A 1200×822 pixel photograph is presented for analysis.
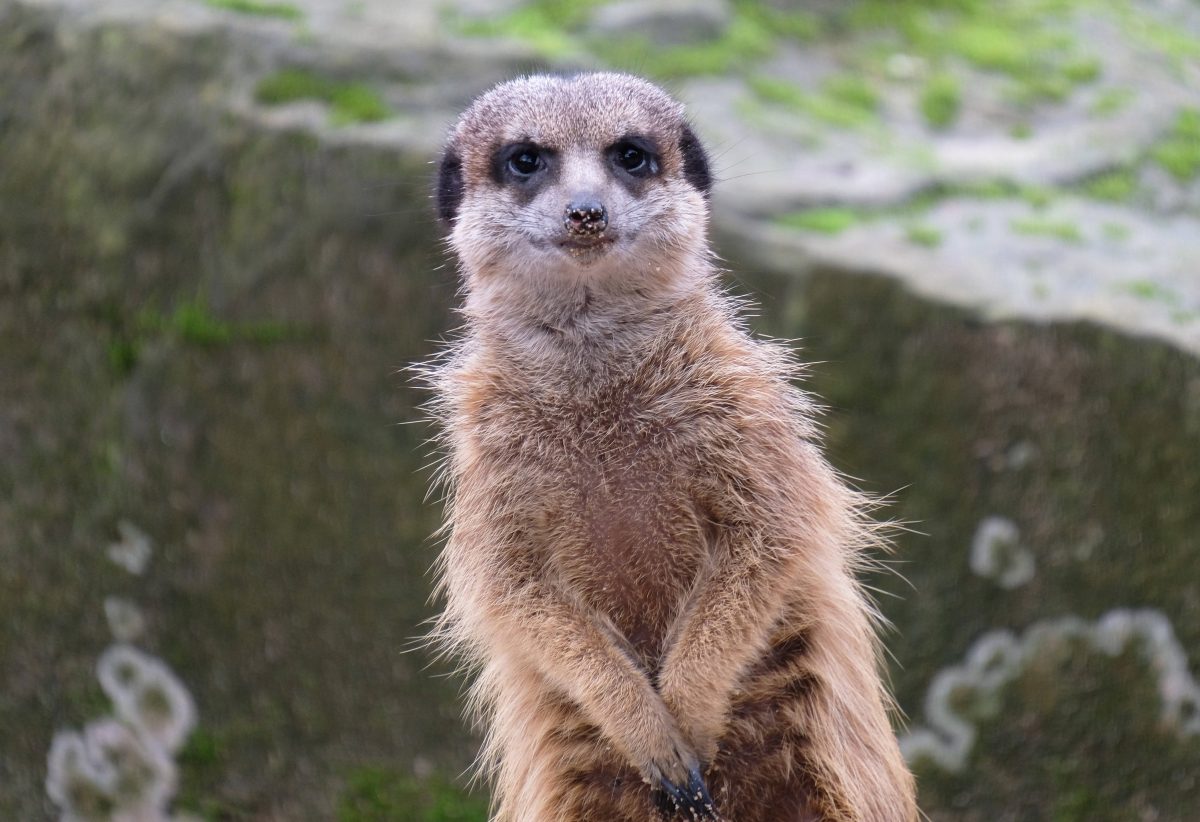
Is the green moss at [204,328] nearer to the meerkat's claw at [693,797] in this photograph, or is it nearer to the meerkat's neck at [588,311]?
the meerkat's neck at [588,311]

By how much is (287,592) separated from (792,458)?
2.19 meters

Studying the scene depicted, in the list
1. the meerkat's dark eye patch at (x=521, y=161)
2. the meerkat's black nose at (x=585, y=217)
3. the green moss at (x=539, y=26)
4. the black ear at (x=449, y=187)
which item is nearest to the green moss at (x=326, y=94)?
the green moss at (x=539, y=26)

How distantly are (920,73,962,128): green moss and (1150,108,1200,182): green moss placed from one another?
0.78 m

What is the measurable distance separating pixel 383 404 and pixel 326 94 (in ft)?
3.72

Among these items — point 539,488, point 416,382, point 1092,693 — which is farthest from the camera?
point 416,382

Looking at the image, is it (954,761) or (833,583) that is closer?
(833,583)

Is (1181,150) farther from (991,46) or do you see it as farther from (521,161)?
(521,161)

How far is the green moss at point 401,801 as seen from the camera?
3.93m

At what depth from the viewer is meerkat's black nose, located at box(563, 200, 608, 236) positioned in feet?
7.48

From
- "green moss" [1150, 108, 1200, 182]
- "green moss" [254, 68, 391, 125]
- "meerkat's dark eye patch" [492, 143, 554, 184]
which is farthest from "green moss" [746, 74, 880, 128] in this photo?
"meerkat's dark eye patch" [492, 143, 554, 184]

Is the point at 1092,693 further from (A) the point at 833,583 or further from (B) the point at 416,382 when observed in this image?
(B) the point at 416,382

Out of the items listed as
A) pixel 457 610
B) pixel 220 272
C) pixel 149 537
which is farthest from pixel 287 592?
pixel 457 610

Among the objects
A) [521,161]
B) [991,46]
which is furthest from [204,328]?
[991,46]

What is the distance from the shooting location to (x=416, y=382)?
3979mm
